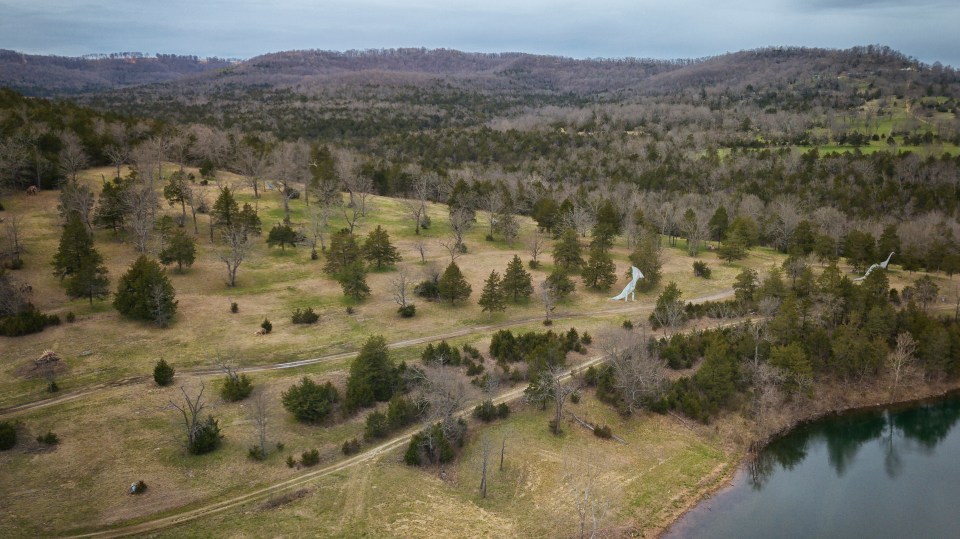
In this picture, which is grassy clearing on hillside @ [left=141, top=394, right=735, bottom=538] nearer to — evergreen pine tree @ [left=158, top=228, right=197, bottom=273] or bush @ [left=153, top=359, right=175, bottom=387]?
bush @ [left=153, top=359, right=175, bottom=387]

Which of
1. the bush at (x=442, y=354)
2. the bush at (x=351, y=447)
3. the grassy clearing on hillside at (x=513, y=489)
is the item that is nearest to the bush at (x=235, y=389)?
the bush at (x=351, y=447)

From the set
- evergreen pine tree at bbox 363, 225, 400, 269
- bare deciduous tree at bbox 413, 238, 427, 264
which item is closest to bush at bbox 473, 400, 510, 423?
evergreen pine tree at bbox 363, 225, 400, 269

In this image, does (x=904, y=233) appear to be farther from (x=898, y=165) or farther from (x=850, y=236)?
(x=898, y=165)

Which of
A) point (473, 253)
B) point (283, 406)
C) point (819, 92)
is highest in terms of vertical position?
point (819, 92)

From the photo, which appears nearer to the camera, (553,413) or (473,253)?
(553,413)

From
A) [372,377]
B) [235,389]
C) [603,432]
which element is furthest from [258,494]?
[603,432]

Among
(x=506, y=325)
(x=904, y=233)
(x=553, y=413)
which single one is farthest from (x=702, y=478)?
(x=904, y=233)

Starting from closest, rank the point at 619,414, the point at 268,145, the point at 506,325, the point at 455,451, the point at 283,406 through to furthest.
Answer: the point at 455,451, the point at 283,406, the point at 619,414, the point at 506,325, the point at 268,145
